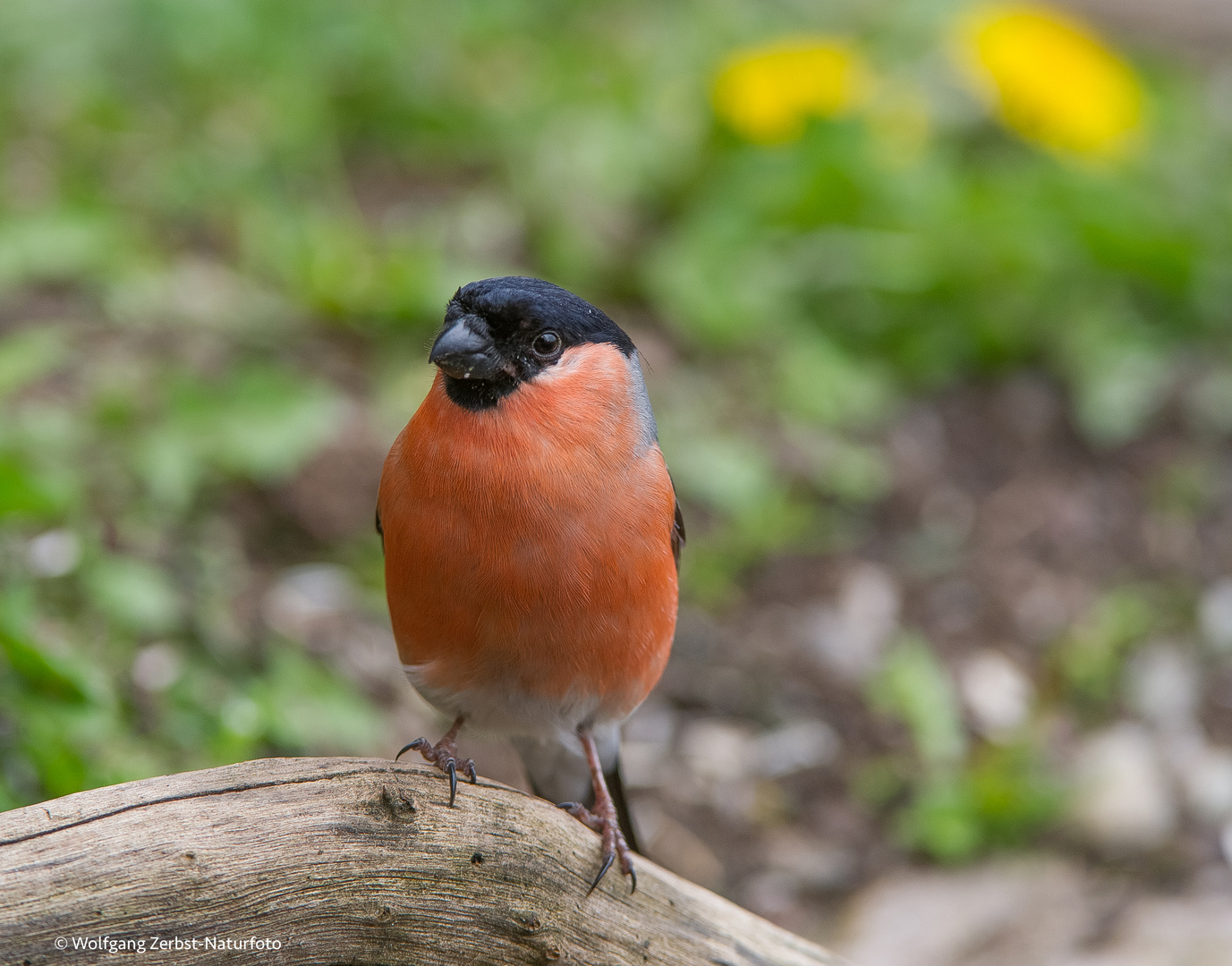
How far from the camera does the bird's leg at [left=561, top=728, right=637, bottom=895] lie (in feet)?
10.1

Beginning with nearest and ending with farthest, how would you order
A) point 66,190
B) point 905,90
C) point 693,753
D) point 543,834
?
point 543,834 → point 693,753 → point 66,190 → point 905,90

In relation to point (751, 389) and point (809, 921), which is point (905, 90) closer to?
point (751, 389)

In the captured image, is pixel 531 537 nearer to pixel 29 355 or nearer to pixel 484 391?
pixel 484 391

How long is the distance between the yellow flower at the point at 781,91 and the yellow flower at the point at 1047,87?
1.03m

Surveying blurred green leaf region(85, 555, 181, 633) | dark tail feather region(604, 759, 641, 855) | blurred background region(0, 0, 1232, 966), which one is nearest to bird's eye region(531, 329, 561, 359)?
dark tail feather region(604, 759, 641, 855)

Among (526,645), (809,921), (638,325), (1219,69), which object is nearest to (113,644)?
(526,645)

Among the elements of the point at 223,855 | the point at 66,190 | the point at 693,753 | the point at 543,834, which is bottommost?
the point at 223,855

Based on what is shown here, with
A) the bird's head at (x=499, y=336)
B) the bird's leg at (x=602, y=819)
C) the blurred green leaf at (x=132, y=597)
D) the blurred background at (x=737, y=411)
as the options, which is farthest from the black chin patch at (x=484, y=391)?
the blurred green leaf at (x=132, y=597)

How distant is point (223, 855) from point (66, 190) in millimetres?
4475

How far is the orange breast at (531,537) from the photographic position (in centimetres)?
296

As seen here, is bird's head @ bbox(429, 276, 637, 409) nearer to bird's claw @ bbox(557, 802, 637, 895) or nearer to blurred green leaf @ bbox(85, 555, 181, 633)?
bird's claw @ bbox(557, 802, 637, 895)

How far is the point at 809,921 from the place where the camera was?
14.2 ft

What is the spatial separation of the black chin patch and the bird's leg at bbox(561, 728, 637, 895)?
40.4 inches

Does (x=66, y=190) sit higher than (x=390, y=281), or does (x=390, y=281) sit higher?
(x=66, y=190)
